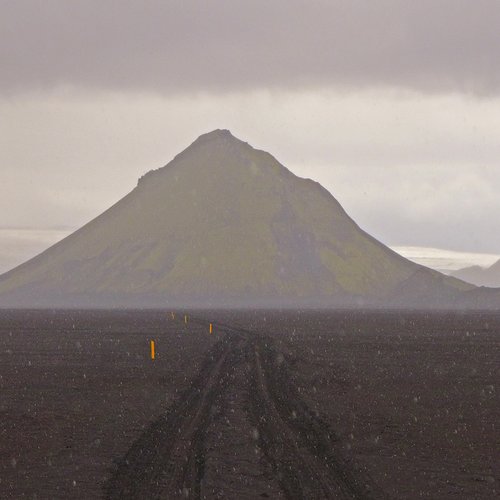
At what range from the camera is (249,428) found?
1981 cm

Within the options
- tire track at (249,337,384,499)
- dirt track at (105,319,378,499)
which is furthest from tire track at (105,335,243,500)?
tire track at (249,337,384,499)

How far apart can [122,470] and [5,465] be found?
2.79 metres

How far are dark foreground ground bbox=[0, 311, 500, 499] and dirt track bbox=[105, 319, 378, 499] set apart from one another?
5 cm

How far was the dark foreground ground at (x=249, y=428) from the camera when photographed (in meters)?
14.6

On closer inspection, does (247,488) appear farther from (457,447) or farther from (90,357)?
(90,357)

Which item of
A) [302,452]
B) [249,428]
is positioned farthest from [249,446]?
[249,428]

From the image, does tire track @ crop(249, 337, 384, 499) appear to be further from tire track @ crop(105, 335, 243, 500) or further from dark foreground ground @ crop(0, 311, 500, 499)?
tire track @ crop(105, 335, 243, 500)

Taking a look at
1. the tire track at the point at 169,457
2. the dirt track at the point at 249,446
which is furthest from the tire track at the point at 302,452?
the tire track at the point at 169,457

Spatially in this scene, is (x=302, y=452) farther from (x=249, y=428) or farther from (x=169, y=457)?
(x=249, y=428)

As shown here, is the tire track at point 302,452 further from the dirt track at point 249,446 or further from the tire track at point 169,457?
the tire track at point 169,457

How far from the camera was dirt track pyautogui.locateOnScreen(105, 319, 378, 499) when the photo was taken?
13812 millimetres

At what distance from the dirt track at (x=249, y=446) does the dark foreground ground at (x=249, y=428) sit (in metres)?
0.05

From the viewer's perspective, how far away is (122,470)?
15469 mm

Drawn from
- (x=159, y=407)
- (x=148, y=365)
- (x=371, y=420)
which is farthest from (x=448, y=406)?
(x=148, y=365)
